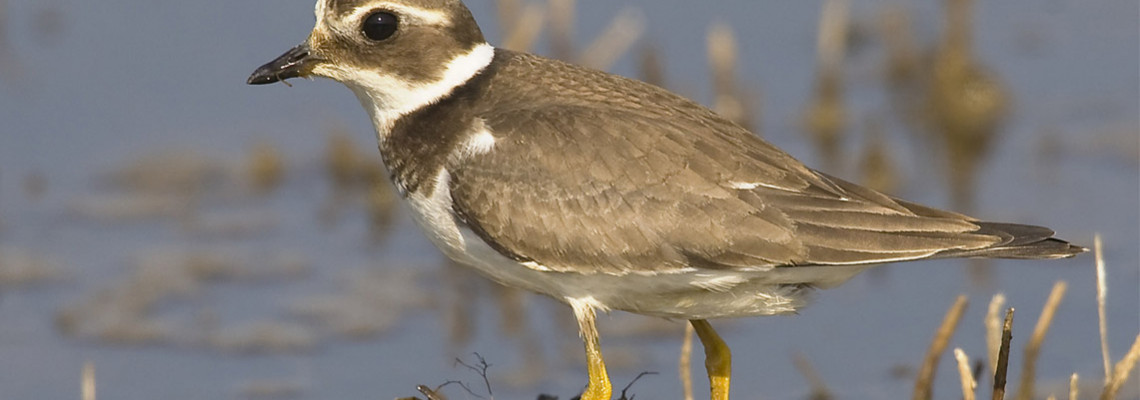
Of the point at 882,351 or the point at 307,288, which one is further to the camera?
the point at 307,288

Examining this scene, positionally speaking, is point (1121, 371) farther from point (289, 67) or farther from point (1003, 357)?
point (289, 67)

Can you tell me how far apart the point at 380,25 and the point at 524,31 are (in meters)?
3.85

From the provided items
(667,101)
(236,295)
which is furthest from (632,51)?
(667,101)

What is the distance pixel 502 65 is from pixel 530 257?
28.7 inches

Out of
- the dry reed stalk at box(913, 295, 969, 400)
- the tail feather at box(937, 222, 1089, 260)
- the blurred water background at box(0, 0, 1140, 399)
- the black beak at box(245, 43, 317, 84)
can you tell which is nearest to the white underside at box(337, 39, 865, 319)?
the tail feather at box(937, 222, 1089, 260)

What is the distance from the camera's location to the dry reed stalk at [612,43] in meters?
10.8

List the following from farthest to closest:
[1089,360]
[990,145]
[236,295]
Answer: [990,145]
[236,295]
[1089,360]

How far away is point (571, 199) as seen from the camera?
20.3ft

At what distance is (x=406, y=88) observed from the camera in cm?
646

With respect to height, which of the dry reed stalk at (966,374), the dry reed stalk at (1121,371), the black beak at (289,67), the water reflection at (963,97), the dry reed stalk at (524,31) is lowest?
the dry reed stalk at (1121,371)

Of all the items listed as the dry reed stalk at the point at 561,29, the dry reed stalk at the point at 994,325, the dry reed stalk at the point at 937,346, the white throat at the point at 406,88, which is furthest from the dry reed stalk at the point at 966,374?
the dry reed stalk at the point at 561,29

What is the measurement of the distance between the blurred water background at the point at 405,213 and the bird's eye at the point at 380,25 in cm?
254

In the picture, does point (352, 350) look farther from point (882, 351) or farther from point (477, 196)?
point (477, 196)

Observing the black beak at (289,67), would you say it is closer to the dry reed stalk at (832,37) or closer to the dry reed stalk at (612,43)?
the dry reed stalk at (612,43)
